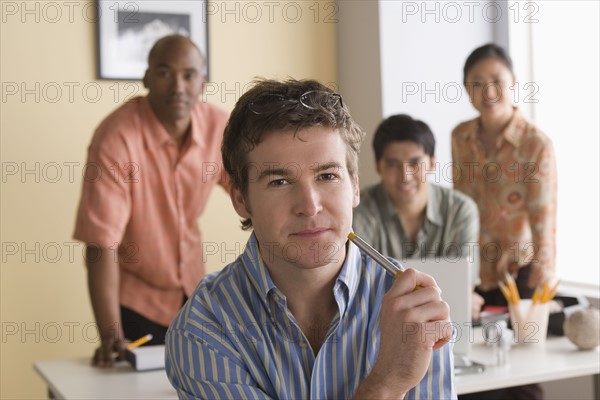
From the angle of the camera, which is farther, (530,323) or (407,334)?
(530,323)

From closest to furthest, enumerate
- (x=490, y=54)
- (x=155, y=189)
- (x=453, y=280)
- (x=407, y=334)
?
(x=407, y=334), (x=453, y=280), (x=155, y=189), (x=490, y=54)

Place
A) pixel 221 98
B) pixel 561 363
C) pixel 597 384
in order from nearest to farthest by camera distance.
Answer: pixel 561 363
pixel 597 384
pixel 221 98

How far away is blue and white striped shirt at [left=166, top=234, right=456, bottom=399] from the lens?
4.50 feet

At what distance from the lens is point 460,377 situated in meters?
2.03

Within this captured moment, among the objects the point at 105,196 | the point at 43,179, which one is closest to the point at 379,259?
the point at 105,196

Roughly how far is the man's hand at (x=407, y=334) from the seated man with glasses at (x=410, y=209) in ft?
4.43

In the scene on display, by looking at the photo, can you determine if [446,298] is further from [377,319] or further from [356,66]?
[356,66]

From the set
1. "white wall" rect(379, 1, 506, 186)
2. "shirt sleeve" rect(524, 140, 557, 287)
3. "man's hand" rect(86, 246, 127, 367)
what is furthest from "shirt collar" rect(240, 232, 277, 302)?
"white wall" rect(379, 1, 506, 186)

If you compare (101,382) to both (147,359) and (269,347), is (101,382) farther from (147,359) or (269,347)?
(269,347)

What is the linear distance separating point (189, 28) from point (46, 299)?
1484 mm

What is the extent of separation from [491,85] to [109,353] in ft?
5.58

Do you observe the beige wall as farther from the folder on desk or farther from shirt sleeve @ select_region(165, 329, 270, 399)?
shirt sleeve @ select_region(165, 329, 270, 399)

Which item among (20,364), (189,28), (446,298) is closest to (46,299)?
(20,364)

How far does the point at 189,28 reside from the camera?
3.86 meters
